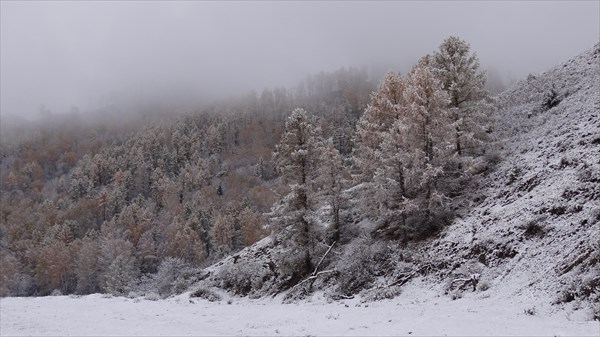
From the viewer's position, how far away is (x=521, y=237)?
20078 mm

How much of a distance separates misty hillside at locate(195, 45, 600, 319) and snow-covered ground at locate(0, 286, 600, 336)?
0.94 meters

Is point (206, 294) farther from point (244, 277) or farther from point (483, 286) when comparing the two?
point (483, 286)

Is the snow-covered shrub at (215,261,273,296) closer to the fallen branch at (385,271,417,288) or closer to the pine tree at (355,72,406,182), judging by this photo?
the pine tree at (355,72,406,182)

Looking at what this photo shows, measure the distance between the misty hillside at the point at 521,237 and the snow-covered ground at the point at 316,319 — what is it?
37.0 inches

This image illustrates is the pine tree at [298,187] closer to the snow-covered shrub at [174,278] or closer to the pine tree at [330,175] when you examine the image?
the pine tree at [330,175]

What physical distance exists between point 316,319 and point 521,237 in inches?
399

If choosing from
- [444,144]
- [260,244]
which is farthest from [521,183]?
[260,244]

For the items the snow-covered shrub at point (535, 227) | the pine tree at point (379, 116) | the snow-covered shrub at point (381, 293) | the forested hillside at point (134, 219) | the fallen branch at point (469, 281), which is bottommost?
the forested hillside at point (134, 219)

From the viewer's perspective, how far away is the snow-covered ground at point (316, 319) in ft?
43.0

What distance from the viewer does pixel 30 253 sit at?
346ft

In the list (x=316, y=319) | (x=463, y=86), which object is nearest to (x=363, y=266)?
(x=316, y=319)

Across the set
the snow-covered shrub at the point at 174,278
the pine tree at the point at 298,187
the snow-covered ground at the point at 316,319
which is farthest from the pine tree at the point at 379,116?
the snow-covered shrub at the point at 174,278

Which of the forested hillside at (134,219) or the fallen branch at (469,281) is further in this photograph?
the forested hillside at (134,219)

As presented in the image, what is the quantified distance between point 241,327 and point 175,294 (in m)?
20.1
